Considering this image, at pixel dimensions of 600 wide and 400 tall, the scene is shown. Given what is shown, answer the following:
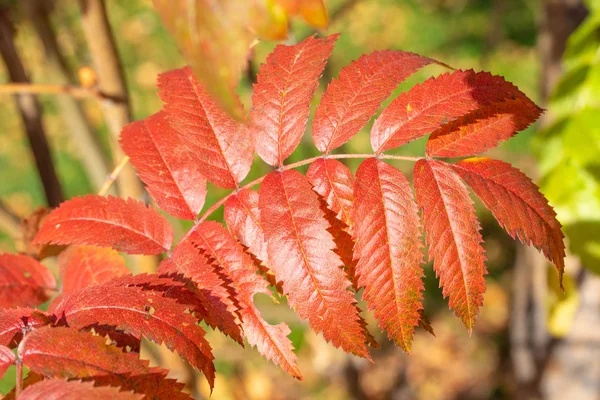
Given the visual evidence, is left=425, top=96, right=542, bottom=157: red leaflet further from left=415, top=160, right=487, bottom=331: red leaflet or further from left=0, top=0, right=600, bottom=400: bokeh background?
left=0, top=0, right=600, bottom=400: bokeh background

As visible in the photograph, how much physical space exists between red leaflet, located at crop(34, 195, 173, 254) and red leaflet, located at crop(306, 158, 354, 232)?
0.87ft

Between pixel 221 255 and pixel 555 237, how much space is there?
490 mm

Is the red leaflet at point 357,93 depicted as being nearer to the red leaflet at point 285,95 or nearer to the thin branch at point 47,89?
the red leaflet at point 285,95

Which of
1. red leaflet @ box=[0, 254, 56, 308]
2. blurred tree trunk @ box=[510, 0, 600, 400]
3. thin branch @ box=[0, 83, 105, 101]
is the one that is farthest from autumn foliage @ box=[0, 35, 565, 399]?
blurred tree trunk @ box=[510, 0, 600, 400]

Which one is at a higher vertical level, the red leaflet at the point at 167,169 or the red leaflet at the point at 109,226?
the red leaflet at the point at 167,169

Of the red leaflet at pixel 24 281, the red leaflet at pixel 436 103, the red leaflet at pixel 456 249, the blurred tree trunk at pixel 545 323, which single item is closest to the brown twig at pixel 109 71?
the red leaflet at pixel 24 281

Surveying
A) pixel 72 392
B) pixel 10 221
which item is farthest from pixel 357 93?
pixel 10 221

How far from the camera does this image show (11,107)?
444cm

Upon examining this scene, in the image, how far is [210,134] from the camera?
871 mm

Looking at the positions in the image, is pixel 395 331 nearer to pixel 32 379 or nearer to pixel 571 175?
pixel 32 379

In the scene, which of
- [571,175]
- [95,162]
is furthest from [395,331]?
[95,162]

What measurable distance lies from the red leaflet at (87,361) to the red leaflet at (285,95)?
0.37 metres

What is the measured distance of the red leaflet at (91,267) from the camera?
94cm

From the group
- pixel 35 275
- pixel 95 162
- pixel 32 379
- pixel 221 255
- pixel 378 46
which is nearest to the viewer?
pixel 32 379
